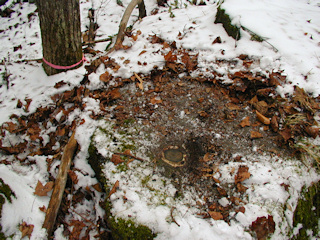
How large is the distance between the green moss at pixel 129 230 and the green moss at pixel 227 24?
2839 mm

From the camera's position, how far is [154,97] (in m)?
2.63

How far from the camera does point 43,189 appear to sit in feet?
6.75

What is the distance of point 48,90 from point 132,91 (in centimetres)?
128

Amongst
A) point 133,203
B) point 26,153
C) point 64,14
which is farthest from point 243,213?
point 64,14

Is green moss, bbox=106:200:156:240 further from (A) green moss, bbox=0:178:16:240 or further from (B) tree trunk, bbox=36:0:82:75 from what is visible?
(B) tree trunk, bbox=36:0:82:75

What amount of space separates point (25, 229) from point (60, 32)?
8.07 feet

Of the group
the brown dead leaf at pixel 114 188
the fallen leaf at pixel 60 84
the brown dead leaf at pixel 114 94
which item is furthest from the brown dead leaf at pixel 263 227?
the fallen leaf at pixel 60 84

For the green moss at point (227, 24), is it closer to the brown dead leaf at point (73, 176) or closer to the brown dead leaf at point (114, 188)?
the brown dead leaf at point (114, 188)

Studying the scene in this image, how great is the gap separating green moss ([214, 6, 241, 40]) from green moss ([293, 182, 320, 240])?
7.33 ft

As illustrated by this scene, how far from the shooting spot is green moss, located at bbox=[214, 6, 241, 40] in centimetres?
307

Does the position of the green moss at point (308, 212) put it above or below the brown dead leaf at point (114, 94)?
below

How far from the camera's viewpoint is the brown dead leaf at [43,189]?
2.02 m

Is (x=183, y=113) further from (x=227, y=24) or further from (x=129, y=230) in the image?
(x=227, y=24)

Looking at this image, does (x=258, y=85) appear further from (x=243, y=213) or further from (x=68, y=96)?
(x=68, y=96)
